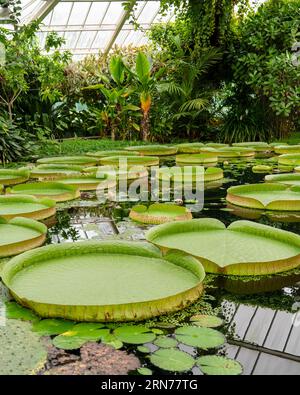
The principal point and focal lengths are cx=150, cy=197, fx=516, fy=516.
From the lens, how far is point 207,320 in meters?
1.69

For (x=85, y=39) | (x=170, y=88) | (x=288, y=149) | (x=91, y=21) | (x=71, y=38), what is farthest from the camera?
(x=85, y=39)

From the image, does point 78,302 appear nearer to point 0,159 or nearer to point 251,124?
point 0,159

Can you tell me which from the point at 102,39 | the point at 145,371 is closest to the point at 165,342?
the point at 145,371

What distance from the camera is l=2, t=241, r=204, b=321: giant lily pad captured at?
5.43 feet

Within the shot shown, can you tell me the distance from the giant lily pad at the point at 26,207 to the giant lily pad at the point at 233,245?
0.92 meters

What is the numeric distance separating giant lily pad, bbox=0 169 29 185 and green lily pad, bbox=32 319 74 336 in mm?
2876

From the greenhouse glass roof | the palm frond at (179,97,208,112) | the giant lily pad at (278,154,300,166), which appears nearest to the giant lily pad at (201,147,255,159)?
the giant lily pad at (278,154,300,166)

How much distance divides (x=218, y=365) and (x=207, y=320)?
1.03 ft

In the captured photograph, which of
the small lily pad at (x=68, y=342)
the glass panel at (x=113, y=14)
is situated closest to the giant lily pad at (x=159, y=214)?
the small lily pad at (x=68, y=342)

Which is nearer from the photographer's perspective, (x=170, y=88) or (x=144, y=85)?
(x=144, y=85)

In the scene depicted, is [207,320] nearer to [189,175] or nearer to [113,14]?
[189,175]

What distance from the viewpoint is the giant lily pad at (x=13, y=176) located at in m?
4.38

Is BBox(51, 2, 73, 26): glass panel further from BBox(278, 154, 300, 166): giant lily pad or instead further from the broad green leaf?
BBox(278, 154, 300, 166): giant lily pad

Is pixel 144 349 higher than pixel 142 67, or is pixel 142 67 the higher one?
pixel 142 67
